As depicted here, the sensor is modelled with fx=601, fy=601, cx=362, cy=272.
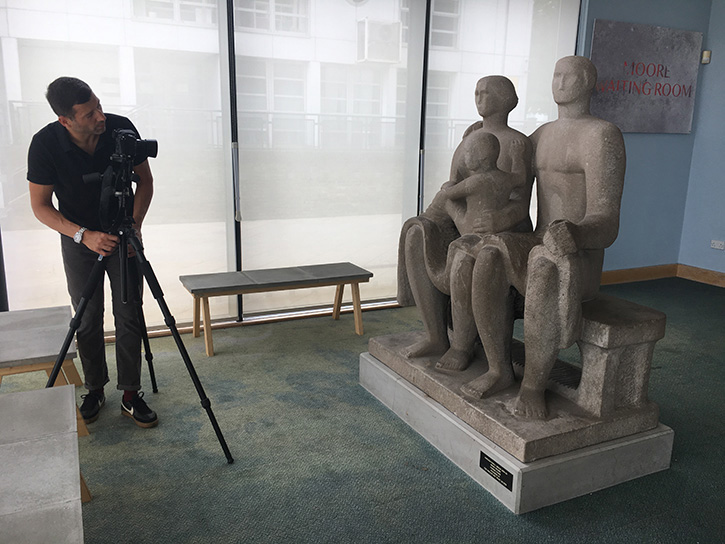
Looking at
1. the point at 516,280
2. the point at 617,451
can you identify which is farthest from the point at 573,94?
the point at 617,451

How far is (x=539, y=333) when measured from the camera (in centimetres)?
202

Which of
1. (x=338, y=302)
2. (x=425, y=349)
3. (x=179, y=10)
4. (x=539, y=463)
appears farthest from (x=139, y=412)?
(x=179, y=10)

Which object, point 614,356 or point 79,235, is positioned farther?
point 79,235

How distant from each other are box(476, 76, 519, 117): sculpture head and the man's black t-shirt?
Result: 4.40 ft

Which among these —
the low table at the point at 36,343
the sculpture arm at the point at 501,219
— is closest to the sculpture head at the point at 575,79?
the sculpture arm at the point at 501,219

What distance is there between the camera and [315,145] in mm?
3967

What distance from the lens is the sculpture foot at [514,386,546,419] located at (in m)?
2.08

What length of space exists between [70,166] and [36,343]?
70cm

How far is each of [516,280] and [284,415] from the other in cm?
120

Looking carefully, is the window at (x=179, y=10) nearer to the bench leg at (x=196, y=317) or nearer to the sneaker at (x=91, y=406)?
the bench leg at (x=196, y=317)

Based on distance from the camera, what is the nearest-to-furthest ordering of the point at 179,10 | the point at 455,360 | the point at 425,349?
the point at 455,360 < the point at 425,349 < the point at 179,10

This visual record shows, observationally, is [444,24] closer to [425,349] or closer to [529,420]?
[425,349]

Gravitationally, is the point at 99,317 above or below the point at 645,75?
below

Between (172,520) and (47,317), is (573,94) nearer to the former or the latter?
(172,520)
